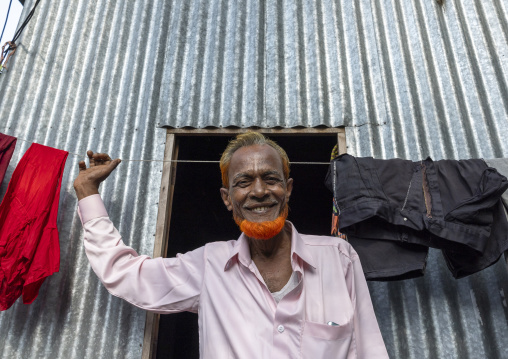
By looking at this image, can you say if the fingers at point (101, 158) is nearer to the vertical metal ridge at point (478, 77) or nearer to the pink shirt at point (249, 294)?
the pink shirt at point (249, 294)

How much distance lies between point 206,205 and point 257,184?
4.28 m

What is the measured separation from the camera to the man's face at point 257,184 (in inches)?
85.1

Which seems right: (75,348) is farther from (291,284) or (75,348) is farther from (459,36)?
(459,36)

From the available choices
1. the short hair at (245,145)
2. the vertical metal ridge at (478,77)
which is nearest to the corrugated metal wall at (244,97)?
the vertical metal ridge at (478,77)

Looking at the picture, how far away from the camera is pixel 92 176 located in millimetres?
2449

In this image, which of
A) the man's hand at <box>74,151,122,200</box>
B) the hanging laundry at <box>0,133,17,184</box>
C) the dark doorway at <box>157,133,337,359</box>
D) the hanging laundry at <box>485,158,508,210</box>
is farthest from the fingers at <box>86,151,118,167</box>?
the hanging laundry at <box>485,158,508,210</box>

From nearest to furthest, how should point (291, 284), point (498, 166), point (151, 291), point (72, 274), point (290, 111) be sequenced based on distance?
point (291, 284) → point (151, 291) → point (498, 166) → point (72, 274) → point (290, 111)

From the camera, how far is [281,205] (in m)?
2.21

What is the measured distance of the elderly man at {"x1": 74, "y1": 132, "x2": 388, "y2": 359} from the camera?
1811mm

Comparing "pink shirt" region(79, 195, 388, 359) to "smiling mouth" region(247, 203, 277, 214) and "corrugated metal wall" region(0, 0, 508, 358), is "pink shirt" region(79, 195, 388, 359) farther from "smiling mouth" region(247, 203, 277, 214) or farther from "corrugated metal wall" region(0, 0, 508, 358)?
"corrugated metal wall" region(0, 0, 508, 358)

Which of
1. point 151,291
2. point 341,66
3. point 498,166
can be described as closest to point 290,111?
point 341,66

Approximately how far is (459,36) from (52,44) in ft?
12.1

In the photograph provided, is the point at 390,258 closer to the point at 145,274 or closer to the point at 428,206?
the point at 428,206

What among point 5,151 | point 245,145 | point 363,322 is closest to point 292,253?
point 363,322
